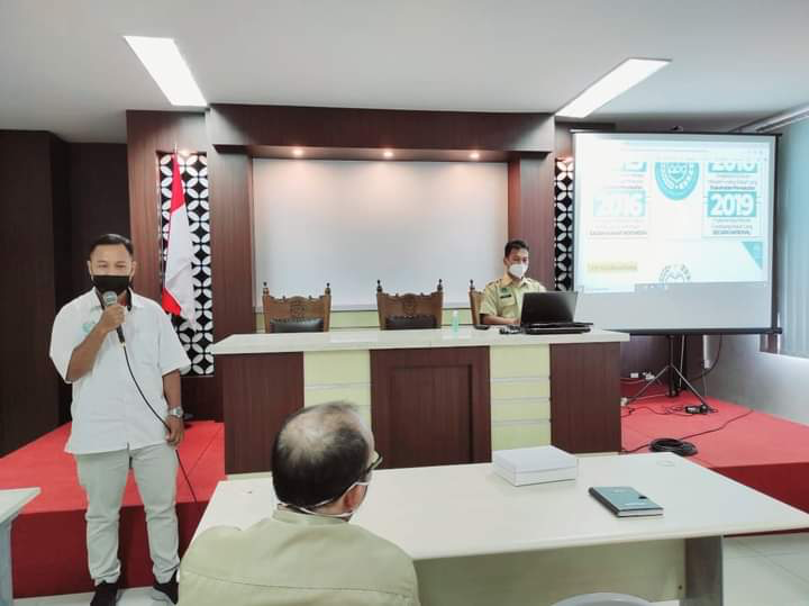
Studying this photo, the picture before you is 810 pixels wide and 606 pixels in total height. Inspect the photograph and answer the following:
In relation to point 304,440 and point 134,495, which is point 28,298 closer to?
point 134,495

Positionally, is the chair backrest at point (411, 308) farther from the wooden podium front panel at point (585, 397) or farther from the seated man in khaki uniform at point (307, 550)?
the seated man in khaki uniform at point (307, 550)

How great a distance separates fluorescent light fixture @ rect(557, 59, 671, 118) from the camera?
3.39 meters

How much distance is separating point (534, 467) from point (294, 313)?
2429 millimetres

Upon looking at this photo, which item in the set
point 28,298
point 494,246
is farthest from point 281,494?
point 28,298

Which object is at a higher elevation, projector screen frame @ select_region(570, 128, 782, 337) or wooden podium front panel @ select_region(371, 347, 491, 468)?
projector screen frame @ select_region(570, 128, 782, 337)

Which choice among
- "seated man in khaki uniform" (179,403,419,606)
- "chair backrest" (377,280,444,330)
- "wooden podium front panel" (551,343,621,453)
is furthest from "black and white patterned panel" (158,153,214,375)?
"seated man in khaki uniform" (179,403,419,606)

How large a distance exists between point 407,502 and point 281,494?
535mm

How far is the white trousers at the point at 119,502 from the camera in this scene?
2033 mm

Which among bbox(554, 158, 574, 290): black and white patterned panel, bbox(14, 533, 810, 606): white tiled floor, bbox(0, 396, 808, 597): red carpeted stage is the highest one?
bbox(554, 158, 574, 290): black and white patterned panel

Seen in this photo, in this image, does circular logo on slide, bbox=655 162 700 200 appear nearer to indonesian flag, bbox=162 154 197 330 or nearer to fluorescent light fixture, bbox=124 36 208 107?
fluorescent light fixture, bbox=124 36 208 107

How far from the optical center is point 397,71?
345 centimetres

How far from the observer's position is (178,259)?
4090mm

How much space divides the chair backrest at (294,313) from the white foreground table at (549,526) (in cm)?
186

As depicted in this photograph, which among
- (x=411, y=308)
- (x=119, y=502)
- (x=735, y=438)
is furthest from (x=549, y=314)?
(x=119, y=502)
